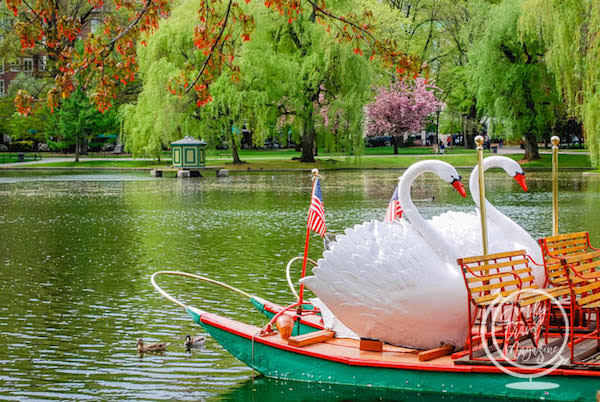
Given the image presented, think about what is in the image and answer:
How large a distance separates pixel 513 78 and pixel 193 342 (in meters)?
45.1

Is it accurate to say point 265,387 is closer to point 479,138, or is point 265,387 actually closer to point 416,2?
point 479,138

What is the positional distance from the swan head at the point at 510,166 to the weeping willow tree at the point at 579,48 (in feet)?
68.2

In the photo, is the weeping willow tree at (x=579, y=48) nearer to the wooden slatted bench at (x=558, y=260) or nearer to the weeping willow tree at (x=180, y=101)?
the weeping willow tree at (x=180, y=101)

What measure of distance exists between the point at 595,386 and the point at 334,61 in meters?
46.2

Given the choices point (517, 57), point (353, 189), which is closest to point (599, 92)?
point (353, 189)

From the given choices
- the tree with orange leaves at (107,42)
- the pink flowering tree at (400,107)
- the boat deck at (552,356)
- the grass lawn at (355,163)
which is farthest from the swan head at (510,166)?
the pink flowering tree at (400,107)

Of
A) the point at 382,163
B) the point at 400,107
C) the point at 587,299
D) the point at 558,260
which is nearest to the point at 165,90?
the point at 382,163

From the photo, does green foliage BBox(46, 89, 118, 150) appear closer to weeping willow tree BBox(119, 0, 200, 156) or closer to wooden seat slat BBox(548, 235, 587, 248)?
weeping willow tree BBox(119, 0, 200, 156)

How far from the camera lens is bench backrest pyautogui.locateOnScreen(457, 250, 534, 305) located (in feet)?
30.5

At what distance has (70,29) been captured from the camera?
934 cm

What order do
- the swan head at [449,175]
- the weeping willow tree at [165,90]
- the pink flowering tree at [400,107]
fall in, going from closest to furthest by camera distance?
the swan head at [449,175]
the weeping willow tree at [165,90]
the pink flowering tree at [400,107]

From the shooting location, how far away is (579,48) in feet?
113

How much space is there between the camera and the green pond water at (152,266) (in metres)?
10.5

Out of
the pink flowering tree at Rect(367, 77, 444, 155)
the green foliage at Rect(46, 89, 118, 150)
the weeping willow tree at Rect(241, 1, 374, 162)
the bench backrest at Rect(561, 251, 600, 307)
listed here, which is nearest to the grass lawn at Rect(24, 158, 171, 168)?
the green foliage at Rect(46, 89, 118, 150)
